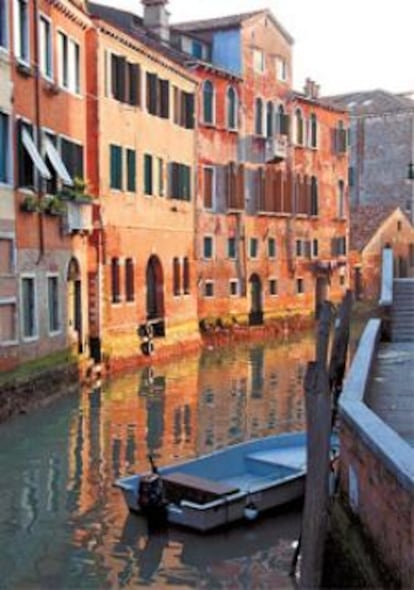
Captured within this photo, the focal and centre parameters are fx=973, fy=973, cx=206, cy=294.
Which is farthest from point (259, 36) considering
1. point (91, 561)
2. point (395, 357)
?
point (91, 561)

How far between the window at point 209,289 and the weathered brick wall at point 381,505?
19.1m

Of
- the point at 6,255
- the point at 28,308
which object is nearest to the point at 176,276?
the point at 28,308

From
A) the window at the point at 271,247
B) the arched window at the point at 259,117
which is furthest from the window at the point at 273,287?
the arched window at the point at 259,117

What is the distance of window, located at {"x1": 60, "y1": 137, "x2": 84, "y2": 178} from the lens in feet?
56.6

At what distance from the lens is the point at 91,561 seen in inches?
311

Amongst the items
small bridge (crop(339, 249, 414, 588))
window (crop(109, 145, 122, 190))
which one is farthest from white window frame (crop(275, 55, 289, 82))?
small bridge (crop(339, 249, 414, 588))

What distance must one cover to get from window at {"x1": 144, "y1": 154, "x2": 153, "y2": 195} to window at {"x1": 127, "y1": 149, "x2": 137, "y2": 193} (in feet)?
1.90

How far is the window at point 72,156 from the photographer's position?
17266mm

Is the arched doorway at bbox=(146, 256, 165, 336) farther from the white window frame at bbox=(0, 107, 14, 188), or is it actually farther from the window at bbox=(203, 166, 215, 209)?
the white window frame at bbox=(0, 107, 14, 188)

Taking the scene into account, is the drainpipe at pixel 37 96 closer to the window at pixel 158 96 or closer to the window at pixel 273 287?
the window at pixel 158 96

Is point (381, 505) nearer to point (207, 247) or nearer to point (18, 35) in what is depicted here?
point (18, 35)

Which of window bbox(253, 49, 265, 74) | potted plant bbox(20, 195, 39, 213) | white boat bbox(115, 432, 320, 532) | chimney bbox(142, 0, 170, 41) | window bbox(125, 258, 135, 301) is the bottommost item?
white boat bbox(115, 432, 320, 532)

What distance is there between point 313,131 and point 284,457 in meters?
23.4

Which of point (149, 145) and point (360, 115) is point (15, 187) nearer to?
point (149, 145)
